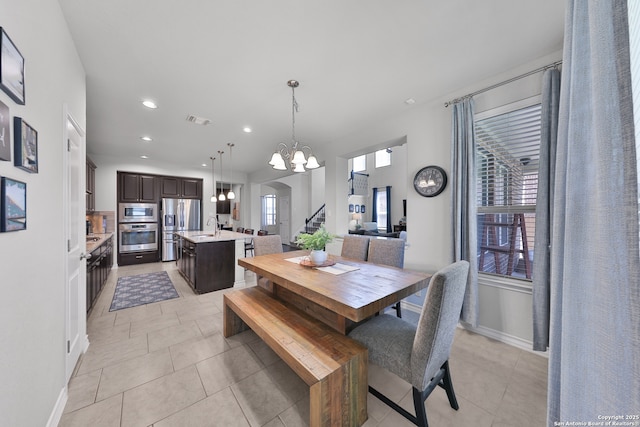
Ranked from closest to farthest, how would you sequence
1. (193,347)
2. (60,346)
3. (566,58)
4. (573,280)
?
(573,280)
(566,58)
(60,346)
(193,347)

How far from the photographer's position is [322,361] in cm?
138

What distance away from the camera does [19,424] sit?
1.06 metres

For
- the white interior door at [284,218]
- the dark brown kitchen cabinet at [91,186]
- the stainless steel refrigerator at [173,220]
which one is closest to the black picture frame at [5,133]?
the dark brown kitchen cabinet at [91,186]

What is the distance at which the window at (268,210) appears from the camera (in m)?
10.5

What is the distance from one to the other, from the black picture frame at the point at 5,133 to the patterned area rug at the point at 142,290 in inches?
122

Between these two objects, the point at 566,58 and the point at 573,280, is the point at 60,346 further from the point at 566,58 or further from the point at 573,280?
the point at 566,58

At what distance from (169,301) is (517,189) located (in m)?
4.73

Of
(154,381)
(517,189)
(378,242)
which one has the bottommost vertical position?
(154,381)

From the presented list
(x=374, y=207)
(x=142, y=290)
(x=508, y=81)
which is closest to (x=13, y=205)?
(x=142, y=290)

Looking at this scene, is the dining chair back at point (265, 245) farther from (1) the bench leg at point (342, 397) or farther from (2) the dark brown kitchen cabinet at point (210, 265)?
(1) the bench leg at point (342, 397)

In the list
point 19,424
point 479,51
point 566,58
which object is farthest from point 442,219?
point 19,424

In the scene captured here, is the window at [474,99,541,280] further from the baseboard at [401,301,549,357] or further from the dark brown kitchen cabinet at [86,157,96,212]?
the dark brown kitchen cabinet at [86,157,96,212]

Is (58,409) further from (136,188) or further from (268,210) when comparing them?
(268,210)

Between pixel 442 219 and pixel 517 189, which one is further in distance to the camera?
pixel 442 219
